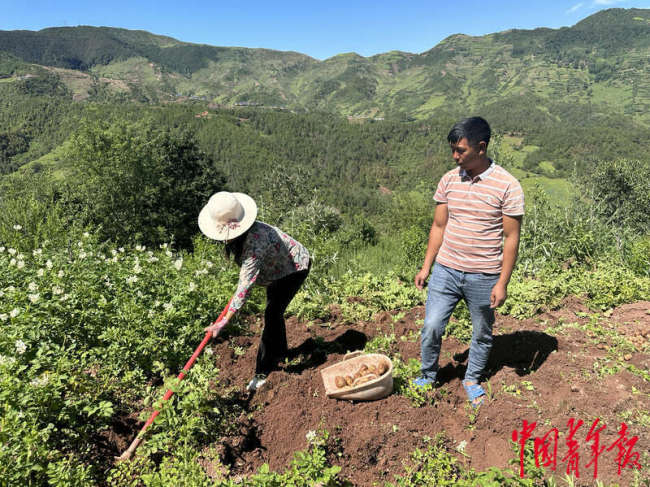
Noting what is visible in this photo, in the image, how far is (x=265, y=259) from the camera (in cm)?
306

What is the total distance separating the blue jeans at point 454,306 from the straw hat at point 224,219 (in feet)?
5.29

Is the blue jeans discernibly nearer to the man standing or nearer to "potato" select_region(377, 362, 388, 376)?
the man standing

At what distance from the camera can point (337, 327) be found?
4664 millimetres

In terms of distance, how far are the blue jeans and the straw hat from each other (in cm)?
161

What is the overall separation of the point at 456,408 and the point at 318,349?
5.37 feet

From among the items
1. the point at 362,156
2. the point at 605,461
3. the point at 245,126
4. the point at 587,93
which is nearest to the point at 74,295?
the point at 605,461

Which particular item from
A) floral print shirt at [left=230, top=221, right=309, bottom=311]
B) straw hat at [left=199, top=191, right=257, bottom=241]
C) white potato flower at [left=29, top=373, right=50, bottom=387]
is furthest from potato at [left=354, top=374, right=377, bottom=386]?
white potato flower at [left=29, top=373, right=50, bottom=387]

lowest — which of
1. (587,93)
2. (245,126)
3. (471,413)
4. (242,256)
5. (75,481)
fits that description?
(471,413)

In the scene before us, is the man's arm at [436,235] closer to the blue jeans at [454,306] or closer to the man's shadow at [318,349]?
the blue jeans at [454,306]


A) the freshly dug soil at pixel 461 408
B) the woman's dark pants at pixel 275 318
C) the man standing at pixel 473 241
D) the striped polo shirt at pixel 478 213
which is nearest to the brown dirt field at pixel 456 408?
the freshly dug soil at pixel 461 408

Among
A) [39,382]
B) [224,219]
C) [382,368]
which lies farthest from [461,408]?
[39,382]

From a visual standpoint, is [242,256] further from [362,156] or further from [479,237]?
[362,156]

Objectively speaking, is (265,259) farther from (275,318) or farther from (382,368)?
(382,368)

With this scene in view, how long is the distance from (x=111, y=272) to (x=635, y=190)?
1827 inches
